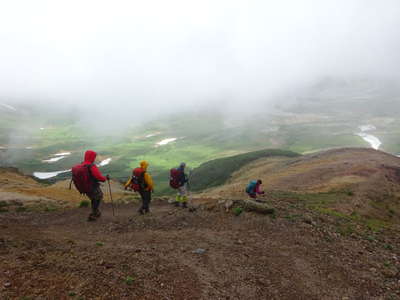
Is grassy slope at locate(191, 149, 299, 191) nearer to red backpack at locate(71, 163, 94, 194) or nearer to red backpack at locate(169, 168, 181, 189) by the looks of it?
red backpack at locate(169, 168, 181, 189)

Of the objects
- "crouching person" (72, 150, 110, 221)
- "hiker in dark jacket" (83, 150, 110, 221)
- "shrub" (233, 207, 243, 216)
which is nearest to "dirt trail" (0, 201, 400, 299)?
"shrub" (233, 207, 243, 216)

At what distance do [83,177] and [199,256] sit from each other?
7.00 meters

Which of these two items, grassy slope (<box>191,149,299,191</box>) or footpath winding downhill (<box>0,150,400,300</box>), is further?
grassy slope (<box>191,149,299,191</box>)

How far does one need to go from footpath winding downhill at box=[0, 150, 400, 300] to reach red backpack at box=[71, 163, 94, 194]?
2.25 metres

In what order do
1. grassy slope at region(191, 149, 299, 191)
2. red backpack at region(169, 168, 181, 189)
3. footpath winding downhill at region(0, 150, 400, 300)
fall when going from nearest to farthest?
1. footpath winding downhill at region(0, 150, 400, 300)
2. red backpack at region(169, 168, 181, 189)
3. grassy slope at region(191, 149, 299, 191)

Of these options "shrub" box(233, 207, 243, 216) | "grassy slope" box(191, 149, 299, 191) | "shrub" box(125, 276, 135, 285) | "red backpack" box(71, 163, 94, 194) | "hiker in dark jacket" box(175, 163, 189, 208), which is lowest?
"grassy slope" box(191, 149, 299, 191)

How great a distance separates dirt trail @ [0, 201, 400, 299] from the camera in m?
7.71

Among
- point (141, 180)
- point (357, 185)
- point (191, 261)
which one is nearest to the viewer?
point (191, 261)

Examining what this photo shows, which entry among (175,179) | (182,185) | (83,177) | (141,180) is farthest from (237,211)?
(83,177)

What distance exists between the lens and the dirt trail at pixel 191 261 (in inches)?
304

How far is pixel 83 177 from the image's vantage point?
13258mm

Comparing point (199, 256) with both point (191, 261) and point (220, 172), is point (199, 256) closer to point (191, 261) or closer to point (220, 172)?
point (191, 261)

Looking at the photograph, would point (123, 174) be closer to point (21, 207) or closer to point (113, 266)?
point (21, 207)

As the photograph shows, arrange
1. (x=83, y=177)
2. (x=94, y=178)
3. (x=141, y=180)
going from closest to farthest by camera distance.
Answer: (x=83, y=177)
(x=94, y=178)
(x=141, y=180)
